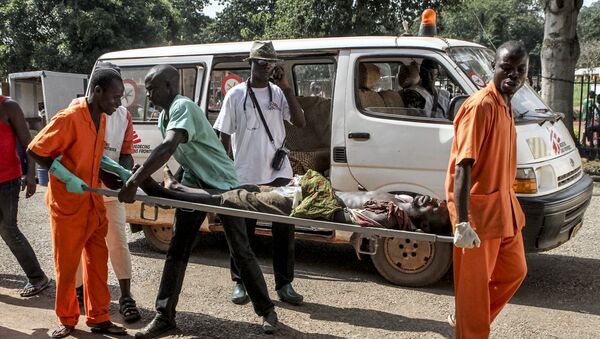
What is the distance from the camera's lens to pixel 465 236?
3305 mm

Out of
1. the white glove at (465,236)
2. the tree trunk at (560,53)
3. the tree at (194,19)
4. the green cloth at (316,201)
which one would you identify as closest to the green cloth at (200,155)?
the green cloth at (316,201)

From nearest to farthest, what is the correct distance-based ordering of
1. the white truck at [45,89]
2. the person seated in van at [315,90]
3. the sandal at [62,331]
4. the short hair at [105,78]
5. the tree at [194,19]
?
the short hair at [105,78]
the sandal at [62,331]
the person seated in van at [315,90]
the white truck at [45,89]
the tree at [194,19]

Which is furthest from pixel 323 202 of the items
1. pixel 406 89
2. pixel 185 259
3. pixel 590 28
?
pixel 590 28

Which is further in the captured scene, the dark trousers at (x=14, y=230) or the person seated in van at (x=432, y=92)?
the person seated in van at (x=432, y=92)

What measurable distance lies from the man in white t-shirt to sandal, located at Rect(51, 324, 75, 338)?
1239 millimetres

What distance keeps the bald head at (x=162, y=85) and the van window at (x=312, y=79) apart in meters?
2.55

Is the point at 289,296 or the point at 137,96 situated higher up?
the point at 137,96

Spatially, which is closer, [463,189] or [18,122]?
[463,189]

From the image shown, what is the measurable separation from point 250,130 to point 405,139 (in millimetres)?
1280

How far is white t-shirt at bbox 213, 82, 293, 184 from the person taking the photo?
16.1ft

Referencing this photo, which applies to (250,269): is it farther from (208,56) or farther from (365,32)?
(365,32)

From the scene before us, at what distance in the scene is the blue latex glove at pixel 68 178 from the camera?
12.8 ft

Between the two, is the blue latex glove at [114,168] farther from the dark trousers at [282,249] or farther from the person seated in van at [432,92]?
the person seated in van at [432,92]

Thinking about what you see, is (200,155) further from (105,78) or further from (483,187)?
(483,187)
